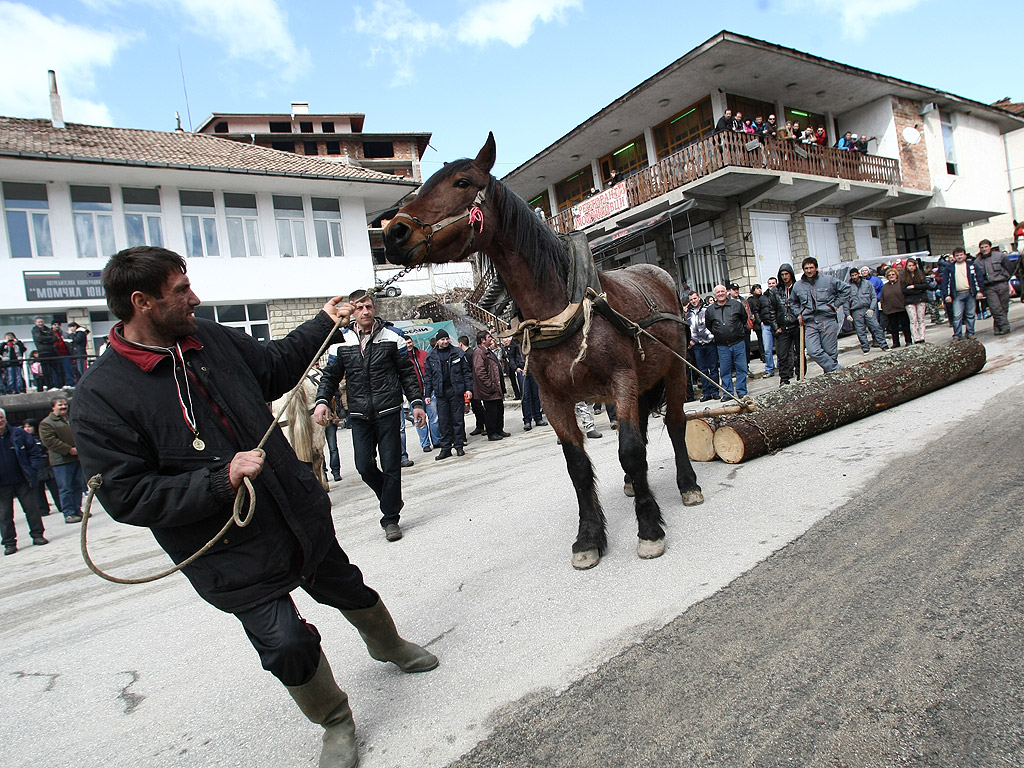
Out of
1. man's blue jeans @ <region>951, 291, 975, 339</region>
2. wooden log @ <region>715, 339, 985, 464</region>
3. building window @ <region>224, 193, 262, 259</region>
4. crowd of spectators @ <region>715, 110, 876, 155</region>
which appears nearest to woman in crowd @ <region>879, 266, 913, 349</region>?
man's blue jeans @ <region>951, 291, 975, 339</region>

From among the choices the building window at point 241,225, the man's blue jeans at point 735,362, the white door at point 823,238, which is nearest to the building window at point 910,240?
the white door at point 823,238

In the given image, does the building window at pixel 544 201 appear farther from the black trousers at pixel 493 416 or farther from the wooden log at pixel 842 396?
the wooden log at pixel 842 396

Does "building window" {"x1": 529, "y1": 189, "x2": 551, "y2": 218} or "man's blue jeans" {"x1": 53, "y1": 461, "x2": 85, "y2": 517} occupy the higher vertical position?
"building window" {"x1": 529, "y1": 189, "x2": 551, "y2": 218}

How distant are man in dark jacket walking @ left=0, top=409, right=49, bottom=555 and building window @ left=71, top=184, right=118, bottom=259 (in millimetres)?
11691

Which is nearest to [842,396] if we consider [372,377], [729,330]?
[729,330]

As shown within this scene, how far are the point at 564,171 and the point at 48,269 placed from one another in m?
19.3

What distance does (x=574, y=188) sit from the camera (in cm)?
2662

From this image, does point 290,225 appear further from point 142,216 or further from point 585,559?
point 585,559

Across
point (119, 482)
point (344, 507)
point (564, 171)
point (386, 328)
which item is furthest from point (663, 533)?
point (564, 171)

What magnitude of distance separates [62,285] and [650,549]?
20025 millimetres

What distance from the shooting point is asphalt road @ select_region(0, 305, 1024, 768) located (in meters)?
1.91

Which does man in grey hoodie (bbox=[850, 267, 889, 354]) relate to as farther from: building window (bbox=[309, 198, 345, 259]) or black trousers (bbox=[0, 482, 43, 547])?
building window (bbox=[309, 198, 345, 259])

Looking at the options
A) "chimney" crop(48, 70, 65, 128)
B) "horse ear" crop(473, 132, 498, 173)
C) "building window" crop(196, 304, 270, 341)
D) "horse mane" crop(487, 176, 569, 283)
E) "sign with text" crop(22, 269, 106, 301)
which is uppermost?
"chimney" crop(48, 70, 65, 128)

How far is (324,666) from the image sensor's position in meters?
2.10
